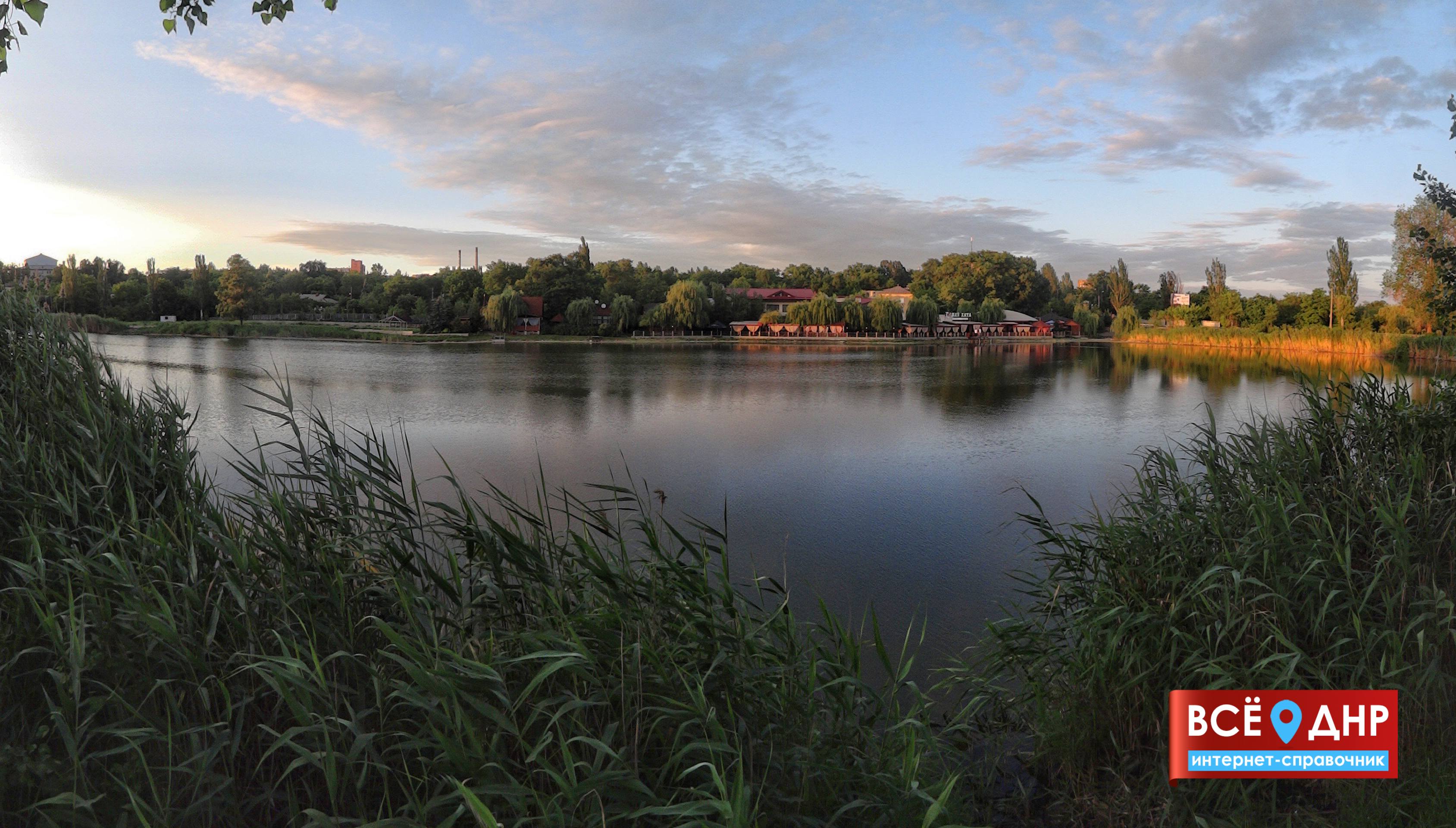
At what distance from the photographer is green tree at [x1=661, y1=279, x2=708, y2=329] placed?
233 ft

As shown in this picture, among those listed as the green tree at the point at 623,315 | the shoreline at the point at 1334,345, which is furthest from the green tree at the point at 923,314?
the green tree at the point at 623,315

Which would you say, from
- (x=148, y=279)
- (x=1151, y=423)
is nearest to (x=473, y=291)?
(x=148, y=279)

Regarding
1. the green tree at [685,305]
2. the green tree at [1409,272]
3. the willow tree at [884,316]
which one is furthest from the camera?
the willow tree at [884,316]

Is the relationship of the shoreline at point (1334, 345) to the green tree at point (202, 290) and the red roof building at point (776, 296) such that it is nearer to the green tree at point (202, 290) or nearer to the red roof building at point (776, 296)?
the red roof building at point (776, 296)

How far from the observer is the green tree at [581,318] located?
71000 mm

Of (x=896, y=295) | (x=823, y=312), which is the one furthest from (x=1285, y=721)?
(x=896, y=295)

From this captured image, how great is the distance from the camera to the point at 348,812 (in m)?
2.49

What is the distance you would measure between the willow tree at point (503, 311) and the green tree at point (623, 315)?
872 cm

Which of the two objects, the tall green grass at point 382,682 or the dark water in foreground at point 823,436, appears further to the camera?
the dark water in foreground at point 823,436

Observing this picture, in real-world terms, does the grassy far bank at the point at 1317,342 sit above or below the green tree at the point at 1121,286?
below

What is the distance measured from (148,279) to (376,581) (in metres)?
87.9

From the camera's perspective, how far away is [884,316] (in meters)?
72.9

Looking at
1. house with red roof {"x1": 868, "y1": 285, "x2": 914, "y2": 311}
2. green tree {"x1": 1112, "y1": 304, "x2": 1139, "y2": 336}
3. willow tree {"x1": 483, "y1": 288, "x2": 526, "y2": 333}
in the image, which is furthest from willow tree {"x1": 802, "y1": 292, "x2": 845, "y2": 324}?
willow tree {"x1": 483, "y1": 288, "x2": 526, "y2": 333}

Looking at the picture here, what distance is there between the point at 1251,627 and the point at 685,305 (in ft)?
225
